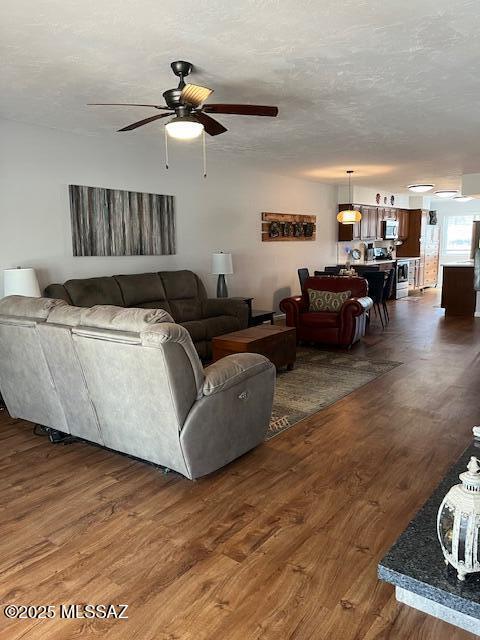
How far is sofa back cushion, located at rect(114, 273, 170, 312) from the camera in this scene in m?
5.18

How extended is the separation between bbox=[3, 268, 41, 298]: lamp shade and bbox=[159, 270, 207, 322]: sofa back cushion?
1.79 meters

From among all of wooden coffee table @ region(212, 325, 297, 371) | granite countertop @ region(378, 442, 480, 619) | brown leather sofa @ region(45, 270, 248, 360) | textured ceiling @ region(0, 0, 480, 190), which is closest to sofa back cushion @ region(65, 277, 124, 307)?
brown leather sofa @ region(45, 270, 248, 360)

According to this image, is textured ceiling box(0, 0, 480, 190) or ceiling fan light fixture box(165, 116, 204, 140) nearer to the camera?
textured ceiling box(0, 0, 480, 190)

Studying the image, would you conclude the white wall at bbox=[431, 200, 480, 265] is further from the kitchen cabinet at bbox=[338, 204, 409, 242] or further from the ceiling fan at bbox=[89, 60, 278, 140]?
the ceiling fan at bbox=[89, 60, 278, 140]

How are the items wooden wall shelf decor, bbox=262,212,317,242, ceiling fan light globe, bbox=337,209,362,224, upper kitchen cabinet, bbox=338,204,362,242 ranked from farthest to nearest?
upper kitchen cabinet, bbox=338,204,362,242
ceiling fan light globe, bbox=337,209,362,224
wooden wall shelf decor, bbox=262,212,317,242

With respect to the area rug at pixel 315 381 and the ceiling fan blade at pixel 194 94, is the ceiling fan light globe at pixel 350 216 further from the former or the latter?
the ceiling fan blade at pixel 194 94

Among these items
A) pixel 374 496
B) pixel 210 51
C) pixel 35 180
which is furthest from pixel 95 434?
pixel 35 180

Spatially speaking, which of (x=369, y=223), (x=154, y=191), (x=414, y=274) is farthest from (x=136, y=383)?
(x=414, y=274)

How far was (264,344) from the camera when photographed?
471cm

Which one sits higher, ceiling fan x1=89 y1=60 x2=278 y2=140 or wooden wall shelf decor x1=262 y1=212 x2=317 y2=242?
ceiling fan x1=89 y1=60 x2=278 y2=140

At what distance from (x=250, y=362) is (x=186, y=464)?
0.73m

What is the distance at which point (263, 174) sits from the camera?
7.63m

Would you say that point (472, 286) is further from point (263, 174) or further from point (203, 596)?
point (203, 596)

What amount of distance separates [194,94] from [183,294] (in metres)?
3.14
